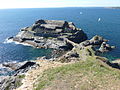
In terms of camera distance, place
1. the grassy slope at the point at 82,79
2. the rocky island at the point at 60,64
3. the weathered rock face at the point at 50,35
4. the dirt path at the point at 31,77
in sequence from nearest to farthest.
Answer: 1. the grassy slope at the point at 82,79
2. the rocky island at the point at 60,64
3. the dirt path at the point at 31,77
4. the weathered rock face at the point at 50,35

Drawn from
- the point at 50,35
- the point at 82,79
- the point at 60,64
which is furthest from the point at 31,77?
the point at 50,35

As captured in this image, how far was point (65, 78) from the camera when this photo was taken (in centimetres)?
5209

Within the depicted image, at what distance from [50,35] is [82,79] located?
78.2 metres

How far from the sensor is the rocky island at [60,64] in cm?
5112

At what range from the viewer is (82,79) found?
1965 inches

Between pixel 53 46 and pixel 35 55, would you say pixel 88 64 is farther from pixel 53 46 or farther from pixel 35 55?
pixel 53 46

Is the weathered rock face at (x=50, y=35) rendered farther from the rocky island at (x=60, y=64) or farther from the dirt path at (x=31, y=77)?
the dirt path at (x=31, y=77)

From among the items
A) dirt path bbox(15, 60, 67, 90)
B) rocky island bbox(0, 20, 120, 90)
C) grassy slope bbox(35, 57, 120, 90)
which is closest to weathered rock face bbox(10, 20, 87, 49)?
rocky island bbox(0, 20, 120, 90)

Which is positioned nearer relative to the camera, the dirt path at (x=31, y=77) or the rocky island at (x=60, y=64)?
the rocky island at (x=60, y=64)

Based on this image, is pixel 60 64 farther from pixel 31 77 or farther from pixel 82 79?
pixel 82 79

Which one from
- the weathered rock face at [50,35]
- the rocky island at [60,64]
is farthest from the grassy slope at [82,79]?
the weathered rock face at [50,35]

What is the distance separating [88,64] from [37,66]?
21.9 metres

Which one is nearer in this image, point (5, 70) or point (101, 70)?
point (101, 70)

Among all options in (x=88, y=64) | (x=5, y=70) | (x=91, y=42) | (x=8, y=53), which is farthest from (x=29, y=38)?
(x=88, y=64)
